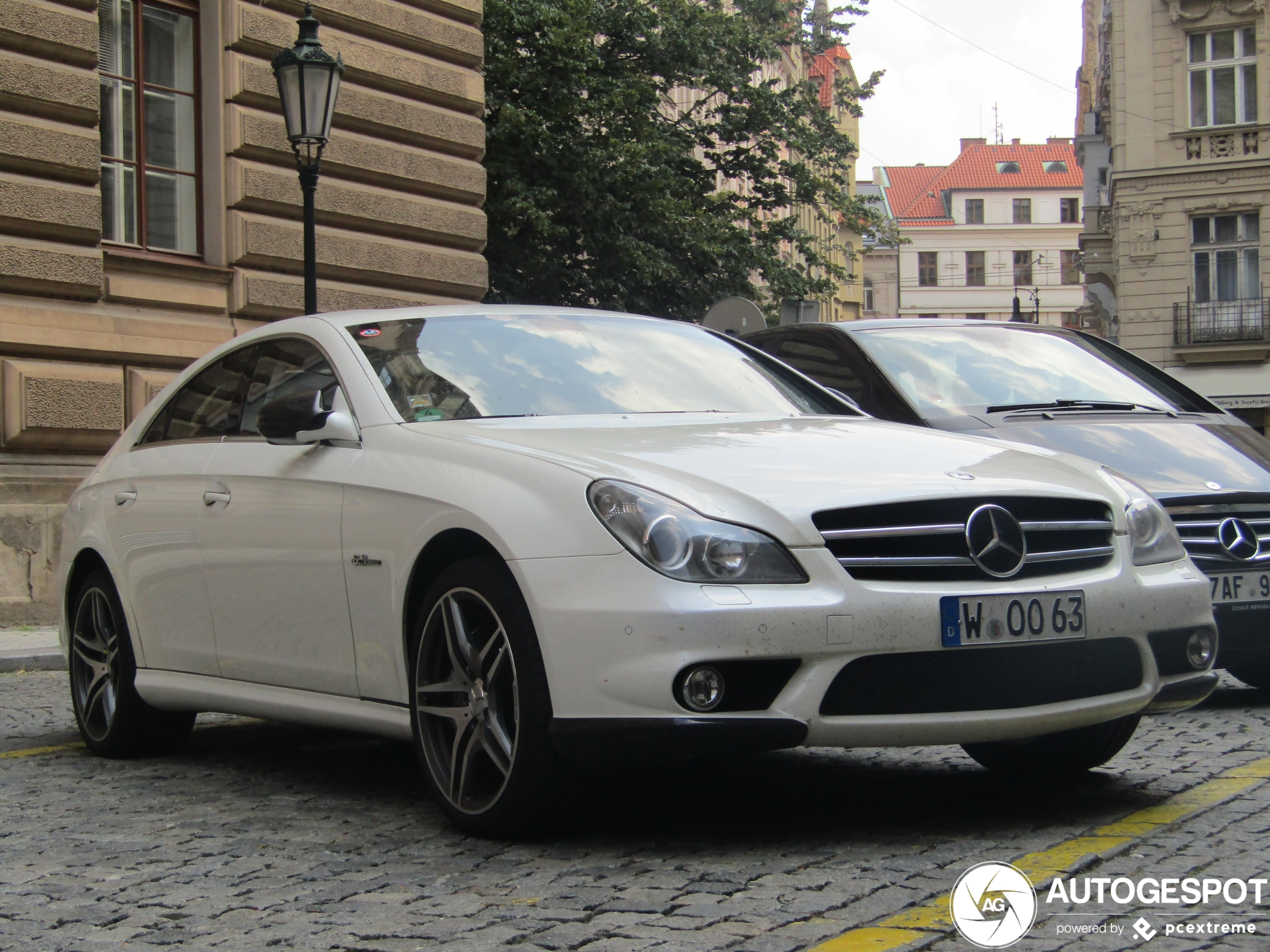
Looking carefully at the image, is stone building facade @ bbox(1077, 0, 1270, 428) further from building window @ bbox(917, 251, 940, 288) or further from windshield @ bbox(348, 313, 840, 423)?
building window @ bbox(917, 251, 940, 288)

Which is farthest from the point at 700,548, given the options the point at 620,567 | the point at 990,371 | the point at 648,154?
the point at 648,154

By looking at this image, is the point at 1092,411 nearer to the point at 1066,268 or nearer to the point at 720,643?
the point at 720,643

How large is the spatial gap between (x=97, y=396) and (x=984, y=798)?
9522 millimetres

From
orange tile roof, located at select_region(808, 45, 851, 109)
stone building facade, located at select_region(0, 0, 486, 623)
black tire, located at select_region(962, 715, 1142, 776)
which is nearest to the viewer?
black tire, located at select_region(962, 715, 1142, 776)

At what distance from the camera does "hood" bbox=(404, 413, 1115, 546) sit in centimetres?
427

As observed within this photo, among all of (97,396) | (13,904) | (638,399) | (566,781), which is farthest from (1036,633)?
(97,396)

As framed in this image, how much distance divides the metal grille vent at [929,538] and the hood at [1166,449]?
2.39 m

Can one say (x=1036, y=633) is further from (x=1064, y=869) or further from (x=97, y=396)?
(x=97, y=396)

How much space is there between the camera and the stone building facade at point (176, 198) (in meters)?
12.6

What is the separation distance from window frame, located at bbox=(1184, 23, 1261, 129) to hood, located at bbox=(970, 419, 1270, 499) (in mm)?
35714

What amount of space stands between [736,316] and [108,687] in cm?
1014

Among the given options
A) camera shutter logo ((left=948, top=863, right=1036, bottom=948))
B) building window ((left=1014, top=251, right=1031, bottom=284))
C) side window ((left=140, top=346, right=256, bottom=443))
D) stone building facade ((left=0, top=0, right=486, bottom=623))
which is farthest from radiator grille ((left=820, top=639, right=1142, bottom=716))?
building window ((left=1014, top=251, right=1031, bottom=284))

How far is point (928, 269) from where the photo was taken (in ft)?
382

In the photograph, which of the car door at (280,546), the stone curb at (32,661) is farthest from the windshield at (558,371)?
the stone curb at (32,661)
